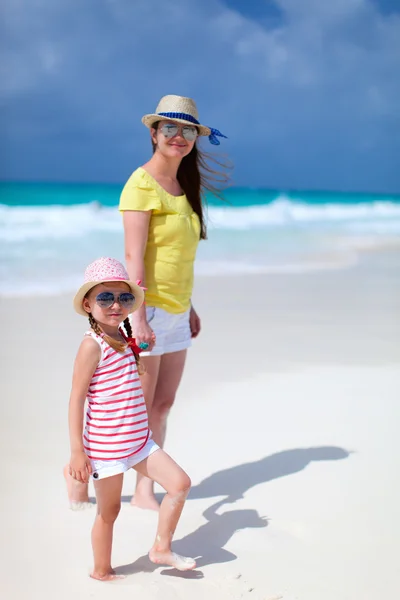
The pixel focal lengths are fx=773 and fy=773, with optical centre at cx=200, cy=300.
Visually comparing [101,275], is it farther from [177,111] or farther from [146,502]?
[146,502]

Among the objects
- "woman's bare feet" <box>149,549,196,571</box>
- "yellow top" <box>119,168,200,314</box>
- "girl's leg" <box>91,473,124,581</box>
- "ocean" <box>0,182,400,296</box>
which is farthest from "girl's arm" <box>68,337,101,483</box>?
"ocean" <box>0,182,400,296</box>

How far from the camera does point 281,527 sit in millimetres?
3287

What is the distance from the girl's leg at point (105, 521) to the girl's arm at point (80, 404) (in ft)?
0.33

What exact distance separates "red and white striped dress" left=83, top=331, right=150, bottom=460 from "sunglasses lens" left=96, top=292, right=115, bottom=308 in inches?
4.1

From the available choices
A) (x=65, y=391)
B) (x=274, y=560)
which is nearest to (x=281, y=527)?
(x=274, y=560)

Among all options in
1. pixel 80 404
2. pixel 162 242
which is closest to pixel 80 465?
pixel 80 404

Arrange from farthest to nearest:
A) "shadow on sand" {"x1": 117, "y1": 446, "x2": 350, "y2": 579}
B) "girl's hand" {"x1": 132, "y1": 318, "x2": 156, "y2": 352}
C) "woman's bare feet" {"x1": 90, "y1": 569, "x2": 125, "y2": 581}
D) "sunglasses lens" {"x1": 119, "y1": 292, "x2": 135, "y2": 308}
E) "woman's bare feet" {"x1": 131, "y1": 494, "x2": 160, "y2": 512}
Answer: "woman's bare feet" {"x1": 131, "y1": 494, "x2": 160, "y2": 512} → "girl's hand" {"x1": 132, "y1": 318, "x2": 156, "y2": 352} → "shadow on sand" {"x1": 117, "y1": 446, "x2": 350, "y2": 579} → "woman's bare feet" {"x1": 90, "y1": 569, "x2": 125, "y2": 581} → "sunglasses lens" {"x1": 119, "y1": 292, "x2": 135, "y2": 308}

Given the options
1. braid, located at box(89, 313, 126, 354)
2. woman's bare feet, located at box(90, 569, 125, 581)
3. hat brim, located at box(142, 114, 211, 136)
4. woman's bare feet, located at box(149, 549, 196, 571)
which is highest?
hat brim, located at box(142, 114, 211, 136)

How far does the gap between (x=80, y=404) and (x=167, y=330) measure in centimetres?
91

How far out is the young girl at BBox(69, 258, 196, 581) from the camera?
2.59 m

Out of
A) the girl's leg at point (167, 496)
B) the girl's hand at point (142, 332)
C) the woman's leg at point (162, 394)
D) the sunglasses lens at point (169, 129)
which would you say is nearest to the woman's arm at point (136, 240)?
the girl's hand at point (142, 332)

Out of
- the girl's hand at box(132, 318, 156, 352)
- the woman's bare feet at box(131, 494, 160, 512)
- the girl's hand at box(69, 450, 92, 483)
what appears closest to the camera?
the girl's hand at box(69, 450, 92, 483)

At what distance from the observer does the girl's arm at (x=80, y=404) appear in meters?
2.57

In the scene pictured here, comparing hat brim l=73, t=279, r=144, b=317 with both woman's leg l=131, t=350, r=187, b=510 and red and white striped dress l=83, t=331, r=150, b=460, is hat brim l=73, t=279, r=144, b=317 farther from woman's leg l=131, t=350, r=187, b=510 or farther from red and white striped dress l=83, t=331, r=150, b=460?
woman's leg l=131, t=350, r=187, b=510
